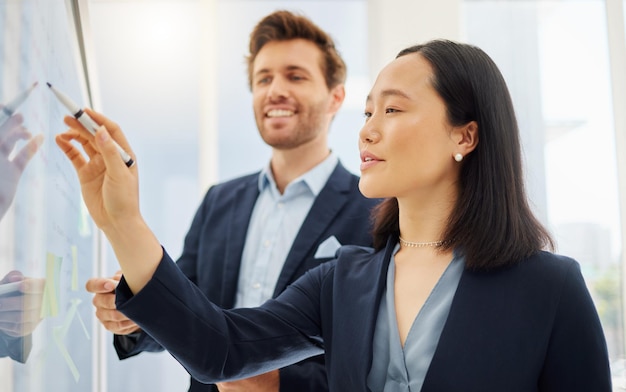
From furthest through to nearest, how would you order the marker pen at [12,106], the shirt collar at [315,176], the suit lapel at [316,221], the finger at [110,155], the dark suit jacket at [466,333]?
1. the shirt collar at [315,176]
2. the suit lapel at [316,221]
3. the dark suit jacket at [466,333]
4. the finger at [110,155]
5. the marker pen at [12,106]

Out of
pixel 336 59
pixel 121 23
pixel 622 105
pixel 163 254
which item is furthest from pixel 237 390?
pixel 121 23

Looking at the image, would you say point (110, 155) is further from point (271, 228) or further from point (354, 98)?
point (354, 98)

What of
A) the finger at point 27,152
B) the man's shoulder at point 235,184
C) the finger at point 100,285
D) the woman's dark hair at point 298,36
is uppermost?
the woman's dark hair at point 298,36

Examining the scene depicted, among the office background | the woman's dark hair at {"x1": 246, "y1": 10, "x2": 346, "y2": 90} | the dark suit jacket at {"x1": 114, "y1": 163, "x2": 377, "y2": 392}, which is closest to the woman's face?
the dark suit jacket at {"x1": 114, "y1": 163, "x2": 377, "y2": 392}

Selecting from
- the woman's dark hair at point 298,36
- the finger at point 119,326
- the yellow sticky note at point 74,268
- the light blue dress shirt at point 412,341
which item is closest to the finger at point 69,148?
the yellow sticky note at point 74,268

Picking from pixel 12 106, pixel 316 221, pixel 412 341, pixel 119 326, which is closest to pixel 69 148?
pixel 12 106

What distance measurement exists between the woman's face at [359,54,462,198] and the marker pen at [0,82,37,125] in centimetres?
61

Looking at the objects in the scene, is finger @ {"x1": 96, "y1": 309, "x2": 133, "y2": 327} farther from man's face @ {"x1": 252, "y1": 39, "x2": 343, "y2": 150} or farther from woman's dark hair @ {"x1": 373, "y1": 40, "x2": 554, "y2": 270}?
man's face @ {"x1": 252, "y1": 39, "x2": 343, "y2": 150}

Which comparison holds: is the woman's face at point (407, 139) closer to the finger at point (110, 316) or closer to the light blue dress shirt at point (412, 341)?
the light blue dress shirt at point (412, 341)

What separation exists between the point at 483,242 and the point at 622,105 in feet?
5.18

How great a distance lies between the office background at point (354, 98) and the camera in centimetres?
305

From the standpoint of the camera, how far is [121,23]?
3.26 m

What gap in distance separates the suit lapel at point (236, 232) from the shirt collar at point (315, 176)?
3 cm

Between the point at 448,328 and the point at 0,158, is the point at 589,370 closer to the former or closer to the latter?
the point at 448,328
